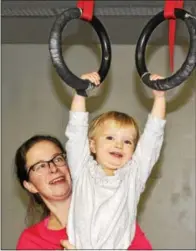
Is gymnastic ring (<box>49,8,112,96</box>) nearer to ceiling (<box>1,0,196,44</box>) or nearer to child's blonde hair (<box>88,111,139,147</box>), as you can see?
child's blonde hair (<box>88,111,139,147</box>)

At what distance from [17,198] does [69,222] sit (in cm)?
132

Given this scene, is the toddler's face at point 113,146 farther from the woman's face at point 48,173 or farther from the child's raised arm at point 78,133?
the woman's face at point 48,173

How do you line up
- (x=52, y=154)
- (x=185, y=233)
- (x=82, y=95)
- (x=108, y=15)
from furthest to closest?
1. (x=185, y=233)
2. (x=108, y=15)
3. (x=52, y=154)
4. (x=82, y=95)

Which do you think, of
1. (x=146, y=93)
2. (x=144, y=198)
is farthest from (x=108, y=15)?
(x=144, y=198)

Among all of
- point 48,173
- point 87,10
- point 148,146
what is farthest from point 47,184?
point 87,10

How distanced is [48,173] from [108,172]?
0.72 feet

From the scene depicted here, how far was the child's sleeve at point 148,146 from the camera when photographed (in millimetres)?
1038

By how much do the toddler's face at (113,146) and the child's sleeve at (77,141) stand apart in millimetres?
33

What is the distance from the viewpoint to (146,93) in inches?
91.5

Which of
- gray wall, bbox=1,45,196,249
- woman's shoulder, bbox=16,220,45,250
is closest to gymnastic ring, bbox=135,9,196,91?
woman's shoulder, bbox=16,220,45,250

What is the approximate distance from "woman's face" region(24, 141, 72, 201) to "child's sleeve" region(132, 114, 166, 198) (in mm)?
229

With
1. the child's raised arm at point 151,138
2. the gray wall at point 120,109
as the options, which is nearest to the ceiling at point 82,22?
the gray wall at point 120,109

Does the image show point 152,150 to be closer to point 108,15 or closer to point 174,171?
point 108,15

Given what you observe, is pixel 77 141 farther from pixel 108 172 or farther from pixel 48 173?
pixel 48 173
